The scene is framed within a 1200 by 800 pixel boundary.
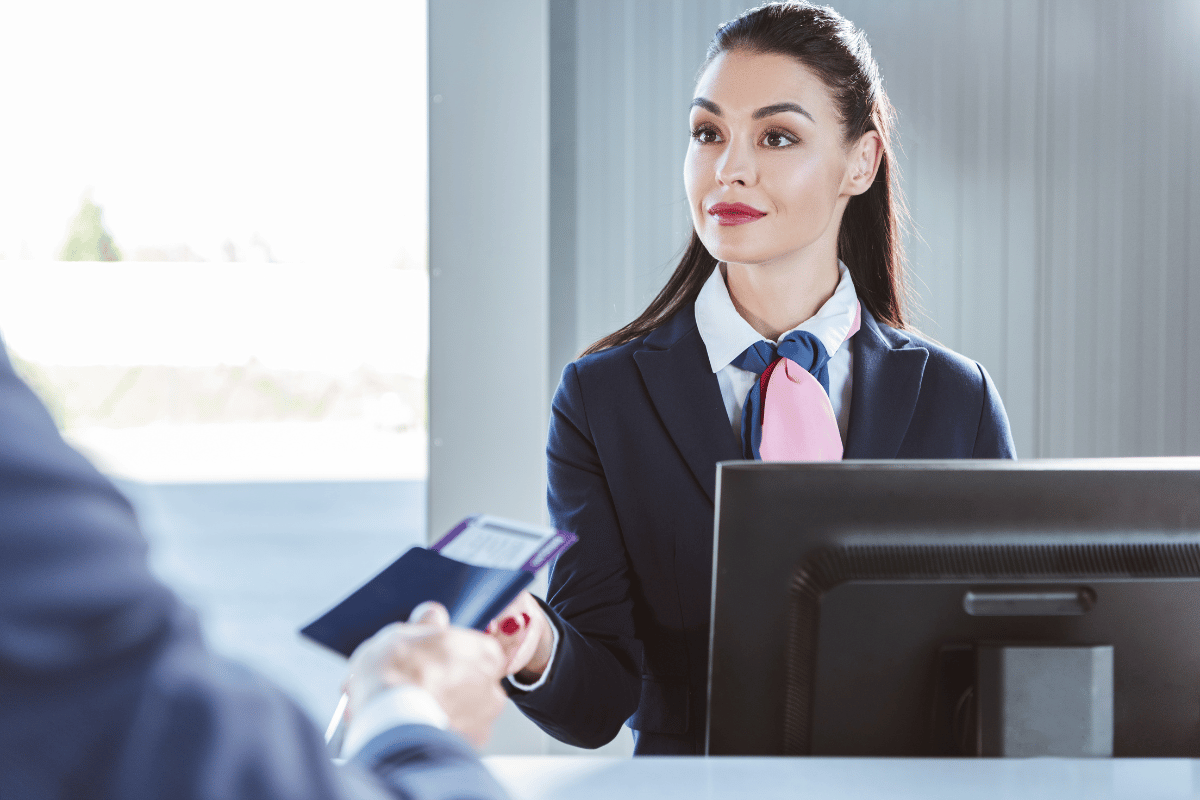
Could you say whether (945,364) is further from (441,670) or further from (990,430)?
(441,670)

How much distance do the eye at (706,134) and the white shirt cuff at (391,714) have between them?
1.18 metres

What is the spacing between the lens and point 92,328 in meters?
8.79

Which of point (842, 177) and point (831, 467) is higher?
point (842, 177)

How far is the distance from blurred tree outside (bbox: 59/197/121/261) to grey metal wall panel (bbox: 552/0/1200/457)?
9.77 metres

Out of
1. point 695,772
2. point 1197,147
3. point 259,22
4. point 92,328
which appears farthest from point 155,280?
point 695,772

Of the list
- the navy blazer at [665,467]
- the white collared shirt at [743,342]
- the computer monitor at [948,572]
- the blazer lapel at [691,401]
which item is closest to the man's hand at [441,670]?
the computer monitor at [948,572]

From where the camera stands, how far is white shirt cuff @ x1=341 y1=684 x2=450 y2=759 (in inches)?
25.5

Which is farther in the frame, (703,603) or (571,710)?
(703,603)

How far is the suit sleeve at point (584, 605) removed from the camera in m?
1.31

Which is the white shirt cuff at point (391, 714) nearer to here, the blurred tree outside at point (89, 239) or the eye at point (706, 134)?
the eye at point (706, 134)

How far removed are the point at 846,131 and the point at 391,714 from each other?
1317 mm

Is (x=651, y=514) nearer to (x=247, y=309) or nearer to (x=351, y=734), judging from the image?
(x=351, y=734)

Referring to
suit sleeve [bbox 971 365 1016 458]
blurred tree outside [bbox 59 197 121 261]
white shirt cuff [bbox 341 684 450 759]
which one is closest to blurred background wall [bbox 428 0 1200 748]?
suit sleeve [bbox 971 365 1016 458]

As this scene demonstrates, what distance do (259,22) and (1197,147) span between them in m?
7.76
